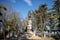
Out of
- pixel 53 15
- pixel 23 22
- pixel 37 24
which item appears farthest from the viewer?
pixel 23 22

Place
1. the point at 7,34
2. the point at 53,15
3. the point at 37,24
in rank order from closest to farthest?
1. the point at 53,15
2. the point at 7,34
3. the point at 37,24

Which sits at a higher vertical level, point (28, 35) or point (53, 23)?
point (53, 23)

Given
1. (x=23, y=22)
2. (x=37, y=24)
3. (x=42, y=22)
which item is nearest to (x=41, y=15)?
(x=42, y=22)

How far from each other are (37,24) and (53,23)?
476cm

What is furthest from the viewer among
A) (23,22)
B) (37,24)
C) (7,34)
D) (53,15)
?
(23,22)

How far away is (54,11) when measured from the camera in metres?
26.1

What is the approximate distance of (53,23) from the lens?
86.7ft

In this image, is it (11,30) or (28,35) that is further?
(11,30)

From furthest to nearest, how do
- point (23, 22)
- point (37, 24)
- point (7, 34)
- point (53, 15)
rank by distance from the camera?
1. point (23, 22)
2. point (37, 24)
3. point (7, 34)
4. point (53, 15)

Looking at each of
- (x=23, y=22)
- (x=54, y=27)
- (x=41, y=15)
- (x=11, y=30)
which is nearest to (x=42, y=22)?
(x=41, y=15)

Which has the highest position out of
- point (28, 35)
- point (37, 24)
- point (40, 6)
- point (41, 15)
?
point (40, 6)

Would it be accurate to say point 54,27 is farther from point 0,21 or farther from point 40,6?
point 0,21

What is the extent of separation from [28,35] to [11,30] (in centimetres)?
492

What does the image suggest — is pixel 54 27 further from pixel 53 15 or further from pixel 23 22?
pixel 23 22
